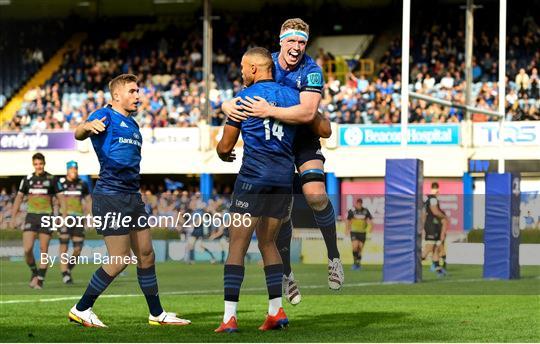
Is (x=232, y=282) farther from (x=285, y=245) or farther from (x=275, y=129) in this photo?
(x=275, y=129)

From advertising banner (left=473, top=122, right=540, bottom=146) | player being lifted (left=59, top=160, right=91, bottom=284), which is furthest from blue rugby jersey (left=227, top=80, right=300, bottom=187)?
advertising banner (left=473, top=122, right=540, bottom=146)

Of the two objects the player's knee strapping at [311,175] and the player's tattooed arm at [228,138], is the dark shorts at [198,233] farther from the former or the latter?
the player's tattooed arm at [228,138]

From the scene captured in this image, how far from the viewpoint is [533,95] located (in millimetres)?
32281

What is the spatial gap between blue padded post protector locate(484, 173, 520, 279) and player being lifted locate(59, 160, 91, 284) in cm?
571

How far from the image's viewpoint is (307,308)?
1193 centimetres

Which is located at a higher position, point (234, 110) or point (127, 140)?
point (234, 110)

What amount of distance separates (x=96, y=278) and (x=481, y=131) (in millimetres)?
24655

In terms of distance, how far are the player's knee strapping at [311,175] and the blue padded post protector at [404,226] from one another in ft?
23.8

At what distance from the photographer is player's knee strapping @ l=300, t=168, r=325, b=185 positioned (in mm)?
9492

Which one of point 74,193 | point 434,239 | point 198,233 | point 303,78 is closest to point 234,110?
point 303,78

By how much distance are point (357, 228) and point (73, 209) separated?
157 inches

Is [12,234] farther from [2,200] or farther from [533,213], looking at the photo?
[533,213]

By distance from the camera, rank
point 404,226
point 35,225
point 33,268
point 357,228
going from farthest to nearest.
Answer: point 404,226 → point 33,268 → point 35,225 → point 357,228

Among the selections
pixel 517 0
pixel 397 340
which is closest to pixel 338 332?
pixel 397 340
